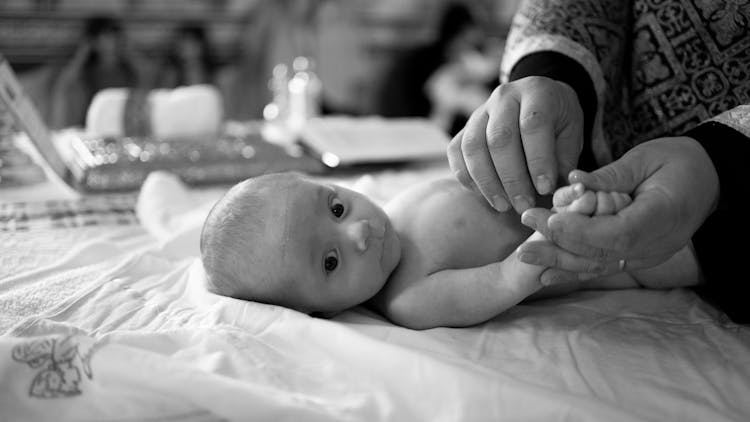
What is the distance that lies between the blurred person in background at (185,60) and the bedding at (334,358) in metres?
2.64

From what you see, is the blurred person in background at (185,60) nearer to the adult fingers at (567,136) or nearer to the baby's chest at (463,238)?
the baby's chest at (463,238)

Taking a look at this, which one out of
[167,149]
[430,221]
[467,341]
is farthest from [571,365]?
[167,149]

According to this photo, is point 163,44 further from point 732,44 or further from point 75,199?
point 732,44

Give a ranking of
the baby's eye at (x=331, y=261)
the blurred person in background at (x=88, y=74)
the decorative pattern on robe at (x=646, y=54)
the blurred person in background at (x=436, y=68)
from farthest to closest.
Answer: the blurred person in background at (x=436, y=68), the blurred person in background at (x=88, y=74), the decorative pattern on robe at (x=646, y=54), the baby's eye at (x=331, y=261)

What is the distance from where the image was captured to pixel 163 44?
3545 mm

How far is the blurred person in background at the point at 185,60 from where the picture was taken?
345 cm

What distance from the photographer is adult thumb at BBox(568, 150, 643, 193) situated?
676mm

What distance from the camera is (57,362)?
66cm

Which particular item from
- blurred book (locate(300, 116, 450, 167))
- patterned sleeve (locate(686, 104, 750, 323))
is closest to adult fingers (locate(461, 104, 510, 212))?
patterned sleeve (locate(686, 104, 750, 323))

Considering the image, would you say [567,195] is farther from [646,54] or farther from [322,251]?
[646,54]

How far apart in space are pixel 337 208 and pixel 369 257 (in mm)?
89

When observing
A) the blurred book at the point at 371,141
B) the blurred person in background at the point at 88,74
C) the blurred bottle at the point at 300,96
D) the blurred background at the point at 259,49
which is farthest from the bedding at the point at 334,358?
the blurred person in background at the point at 88,74

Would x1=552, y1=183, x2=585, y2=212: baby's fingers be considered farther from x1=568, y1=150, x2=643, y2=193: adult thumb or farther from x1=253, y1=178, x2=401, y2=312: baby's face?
x1=253, y1=178, x2=401, y2=312: baby's face

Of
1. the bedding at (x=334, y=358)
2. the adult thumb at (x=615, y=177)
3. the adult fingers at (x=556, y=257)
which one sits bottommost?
the bedding at (x=334, y=358)
